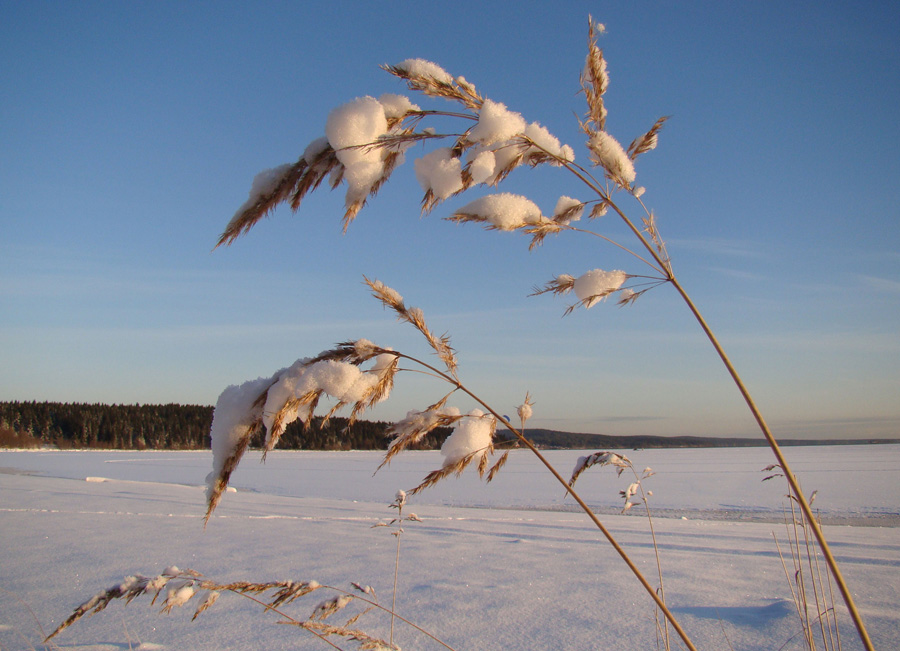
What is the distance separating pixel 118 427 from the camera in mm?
52812

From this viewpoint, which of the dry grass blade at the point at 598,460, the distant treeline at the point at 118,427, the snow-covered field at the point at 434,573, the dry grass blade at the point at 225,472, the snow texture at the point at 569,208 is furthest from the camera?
the distant treeline at the point at 118,427

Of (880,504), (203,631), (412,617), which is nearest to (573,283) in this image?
(412,617)

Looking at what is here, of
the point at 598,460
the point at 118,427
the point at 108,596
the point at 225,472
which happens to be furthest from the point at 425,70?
the point at 118,427

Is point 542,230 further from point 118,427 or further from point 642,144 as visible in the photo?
point 118,427

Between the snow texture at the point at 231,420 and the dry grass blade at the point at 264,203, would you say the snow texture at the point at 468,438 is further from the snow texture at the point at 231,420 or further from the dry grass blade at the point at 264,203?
the dry grass blade at the point at 264,203

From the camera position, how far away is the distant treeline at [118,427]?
49.1 metres

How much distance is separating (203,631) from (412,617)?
947 millimetres

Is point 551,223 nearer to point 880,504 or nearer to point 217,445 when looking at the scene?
point 217,445

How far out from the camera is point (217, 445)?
96cm

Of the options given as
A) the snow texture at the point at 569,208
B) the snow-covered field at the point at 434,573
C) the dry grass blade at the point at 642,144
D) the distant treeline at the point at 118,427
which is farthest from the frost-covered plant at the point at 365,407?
the distant treeline at the point at 118,427

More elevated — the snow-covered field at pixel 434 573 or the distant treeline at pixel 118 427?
the snow-covered field at pixel 434 573

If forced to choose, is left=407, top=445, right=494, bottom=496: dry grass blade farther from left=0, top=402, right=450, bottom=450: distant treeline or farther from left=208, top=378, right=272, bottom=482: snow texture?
left=0, top=402, right=450, bottom=450: distant treeline

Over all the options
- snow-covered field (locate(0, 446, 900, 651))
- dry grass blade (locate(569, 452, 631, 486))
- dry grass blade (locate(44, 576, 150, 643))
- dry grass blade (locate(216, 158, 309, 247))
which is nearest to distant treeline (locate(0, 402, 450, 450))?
snow-covered field (locate(0, 446, 900, 651))

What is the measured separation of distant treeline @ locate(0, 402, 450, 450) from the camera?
161 ft
